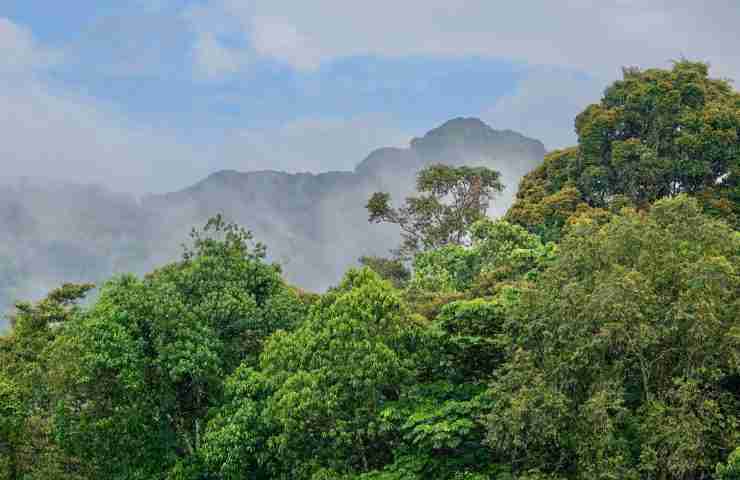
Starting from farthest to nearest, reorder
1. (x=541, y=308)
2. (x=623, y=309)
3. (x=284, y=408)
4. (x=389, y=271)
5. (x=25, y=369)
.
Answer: (x=389, y=271), (x=25, y=369), (x=284, y=408), (x=541, y=308), (x=623, y=309)

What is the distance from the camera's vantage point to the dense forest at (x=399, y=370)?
45.0ft

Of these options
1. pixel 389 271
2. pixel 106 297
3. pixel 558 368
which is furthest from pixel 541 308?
pixel 389 271

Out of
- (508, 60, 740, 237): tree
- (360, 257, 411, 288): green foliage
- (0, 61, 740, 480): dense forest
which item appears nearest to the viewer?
(0, 61, 740, 480): dense forest

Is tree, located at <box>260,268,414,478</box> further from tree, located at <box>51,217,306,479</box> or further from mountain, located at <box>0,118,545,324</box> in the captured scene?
mountain, located at <box>0,118,545,324</box>

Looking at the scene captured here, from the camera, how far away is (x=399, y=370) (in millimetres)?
16641

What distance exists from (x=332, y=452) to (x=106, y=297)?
7188 mm

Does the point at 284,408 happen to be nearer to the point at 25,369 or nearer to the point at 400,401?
the point at 400,401

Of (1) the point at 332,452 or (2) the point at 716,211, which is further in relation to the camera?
(2) the point at 716,211

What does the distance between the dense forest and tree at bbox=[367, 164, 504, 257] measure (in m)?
14.3

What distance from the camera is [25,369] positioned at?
24141mm

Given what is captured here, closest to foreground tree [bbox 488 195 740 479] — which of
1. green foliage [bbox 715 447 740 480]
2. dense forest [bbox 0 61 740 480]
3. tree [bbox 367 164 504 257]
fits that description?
dense forest [bbox 0 61 740 480]

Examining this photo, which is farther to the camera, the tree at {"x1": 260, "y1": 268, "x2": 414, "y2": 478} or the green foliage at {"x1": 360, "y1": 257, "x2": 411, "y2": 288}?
the green foliage at {"x1": 360, "y1": 257, "x2": 411, "y2": 288}

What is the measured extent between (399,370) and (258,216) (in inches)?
2815

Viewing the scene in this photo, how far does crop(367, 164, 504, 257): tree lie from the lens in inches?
1593
